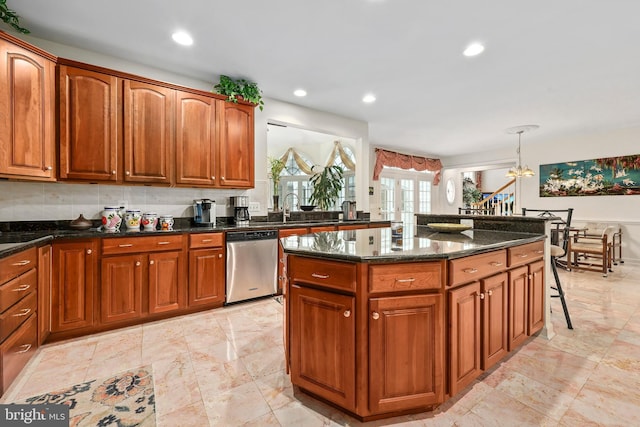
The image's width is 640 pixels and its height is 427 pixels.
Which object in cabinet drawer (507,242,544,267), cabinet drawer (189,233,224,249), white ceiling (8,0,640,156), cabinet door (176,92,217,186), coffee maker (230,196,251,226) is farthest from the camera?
coffee maker (230,196,251,226)

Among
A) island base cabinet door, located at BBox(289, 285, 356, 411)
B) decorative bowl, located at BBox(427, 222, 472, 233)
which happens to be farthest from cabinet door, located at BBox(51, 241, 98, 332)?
decorative bowl, located at BBox(427, 222, 472, 233)

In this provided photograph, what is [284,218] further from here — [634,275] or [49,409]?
[634,275]

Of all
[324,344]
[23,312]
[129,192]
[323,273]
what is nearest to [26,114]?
[129,192]

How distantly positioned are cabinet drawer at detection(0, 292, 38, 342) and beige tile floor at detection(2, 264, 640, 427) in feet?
1.16

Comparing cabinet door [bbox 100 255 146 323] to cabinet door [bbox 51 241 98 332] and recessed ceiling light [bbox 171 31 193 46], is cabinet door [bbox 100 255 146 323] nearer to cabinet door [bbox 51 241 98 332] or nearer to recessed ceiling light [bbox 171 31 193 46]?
cabinet door [bbox 51 241 98 332]

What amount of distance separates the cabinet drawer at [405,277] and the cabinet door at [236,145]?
2.48 m

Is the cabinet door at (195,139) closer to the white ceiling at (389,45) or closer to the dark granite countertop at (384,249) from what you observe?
the white ceiling at (389,45)

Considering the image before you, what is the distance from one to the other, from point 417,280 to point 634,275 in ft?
17.3

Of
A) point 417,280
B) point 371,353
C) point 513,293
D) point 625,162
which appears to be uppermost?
point 625,162

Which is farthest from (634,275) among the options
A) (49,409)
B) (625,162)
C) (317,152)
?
(49,409)

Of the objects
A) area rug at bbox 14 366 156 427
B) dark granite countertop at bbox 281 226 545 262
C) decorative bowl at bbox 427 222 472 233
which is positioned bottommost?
area rug at bbox 14 366 156 427

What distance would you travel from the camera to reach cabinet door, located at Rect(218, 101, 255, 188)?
11.2ft

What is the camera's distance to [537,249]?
232 cm

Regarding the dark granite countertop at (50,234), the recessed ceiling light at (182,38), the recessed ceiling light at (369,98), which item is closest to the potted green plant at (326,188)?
the recessed ceiling light at (369,98)
